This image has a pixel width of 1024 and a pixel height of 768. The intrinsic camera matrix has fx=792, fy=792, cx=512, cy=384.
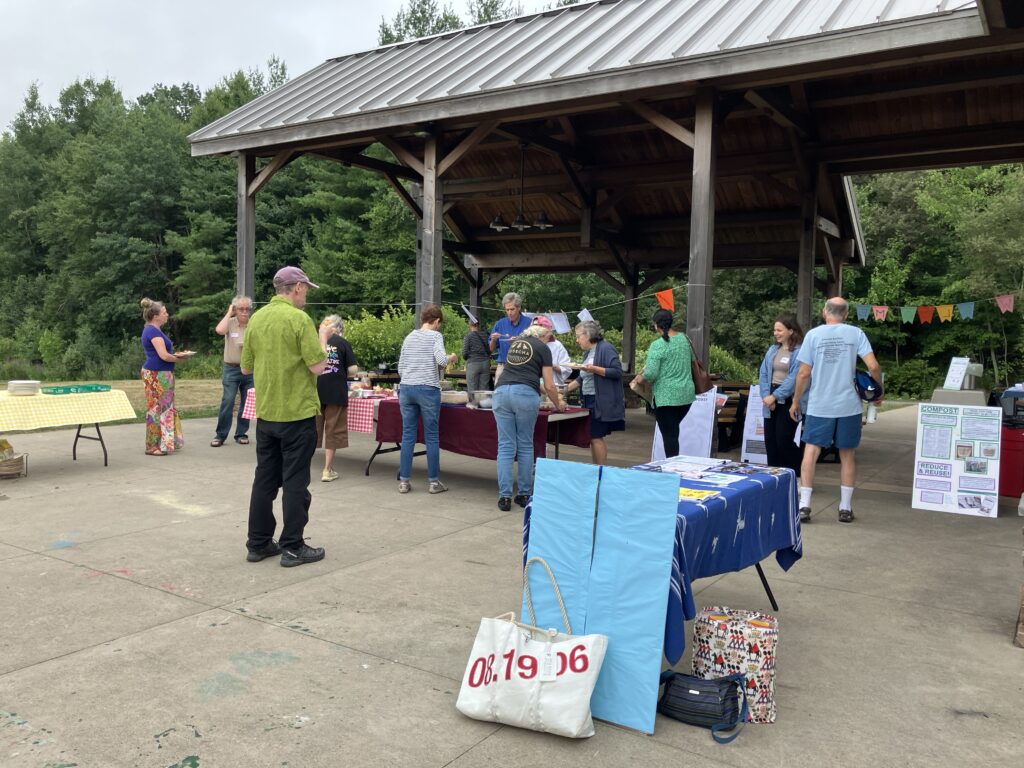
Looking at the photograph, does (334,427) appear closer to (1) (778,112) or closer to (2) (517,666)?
(2) (517,666)

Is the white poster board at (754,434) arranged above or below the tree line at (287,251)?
below

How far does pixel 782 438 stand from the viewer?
22.3 ft

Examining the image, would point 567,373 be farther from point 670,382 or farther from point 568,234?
point 568,234

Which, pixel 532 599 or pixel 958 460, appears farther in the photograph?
pixel 958 460

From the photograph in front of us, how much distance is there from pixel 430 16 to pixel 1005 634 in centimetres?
4103

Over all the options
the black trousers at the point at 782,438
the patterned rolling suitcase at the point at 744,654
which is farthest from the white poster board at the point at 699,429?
the patterned rolling suitcase at the point at 744,654

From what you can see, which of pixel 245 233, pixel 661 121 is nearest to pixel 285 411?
pixel 661 121

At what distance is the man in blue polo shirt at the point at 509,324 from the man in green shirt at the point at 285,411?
4161mm

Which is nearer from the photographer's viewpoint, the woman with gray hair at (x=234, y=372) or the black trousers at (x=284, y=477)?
the black trousers at (x=284, y=477)

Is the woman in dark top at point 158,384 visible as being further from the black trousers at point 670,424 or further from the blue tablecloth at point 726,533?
the blue tablecloth at point 726,533

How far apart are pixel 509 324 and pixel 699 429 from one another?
2802mm

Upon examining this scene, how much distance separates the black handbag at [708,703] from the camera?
9.05 feet

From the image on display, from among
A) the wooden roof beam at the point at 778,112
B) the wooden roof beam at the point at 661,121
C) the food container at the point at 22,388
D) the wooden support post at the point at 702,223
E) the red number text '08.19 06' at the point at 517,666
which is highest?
the wooden roof beam at the point at 778,112

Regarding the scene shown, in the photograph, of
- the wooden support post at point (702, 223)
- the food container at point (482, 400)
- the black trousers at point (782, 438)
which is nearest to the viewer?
the black trousers at point (782, 438)
